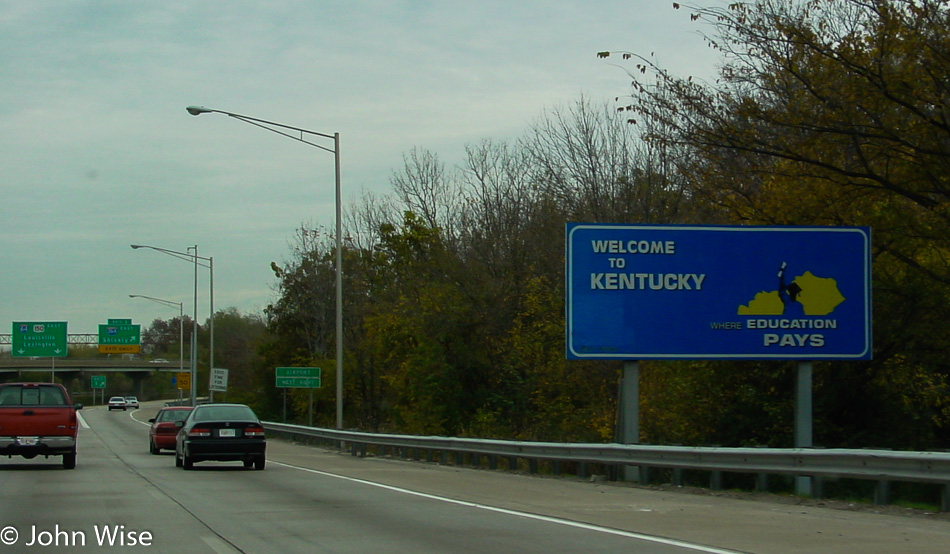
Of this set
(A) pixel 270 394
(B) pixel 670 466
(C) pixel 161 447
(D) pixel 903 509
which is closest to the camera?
(D) pixel 903 509

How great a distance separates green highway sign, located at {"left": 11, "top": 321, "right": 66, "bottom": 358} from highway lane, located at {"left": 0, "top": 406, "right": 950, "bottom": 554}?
189ft

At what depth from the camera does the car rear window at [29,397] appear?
23.4 m

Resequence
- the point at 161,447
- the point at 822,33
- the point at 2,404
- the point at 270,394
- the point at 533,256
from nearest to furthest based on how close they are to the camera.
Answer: the point at 822,33 < the point at 2,404 < the point at 161,447 < the point at 533,256 < the point at 270,394

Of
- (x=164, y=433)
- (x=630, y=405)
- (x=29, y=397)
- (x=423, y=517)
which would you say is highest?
(x=630, y=405)

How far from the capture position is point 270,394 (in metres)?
67.1

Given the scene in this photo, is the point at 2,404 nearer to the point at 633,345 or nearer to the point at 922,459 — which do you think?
the point at 633,345

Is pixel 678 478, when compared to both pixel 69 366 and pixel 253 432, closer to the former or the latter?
pixel 253 432

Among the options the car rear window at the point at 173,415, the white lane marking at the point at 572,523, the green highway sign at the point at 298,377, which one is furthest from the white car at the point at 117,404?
the white lane marking at the point at 572,523

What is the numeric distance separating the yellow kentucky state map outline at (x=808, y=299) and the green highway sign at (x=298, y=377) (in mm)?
26962

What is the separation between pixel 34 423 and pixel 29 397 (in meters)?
0.99

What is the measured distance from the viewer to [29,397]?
23578 millimetres

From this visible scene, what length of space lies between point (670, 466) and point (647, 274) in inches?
179

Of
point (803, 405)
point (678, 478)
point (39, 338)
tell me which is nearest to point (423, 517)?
point (678, 478)

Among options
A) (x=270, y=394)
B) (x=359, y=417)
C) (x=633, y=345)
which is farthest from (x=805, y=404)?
(x=270, y=394)
